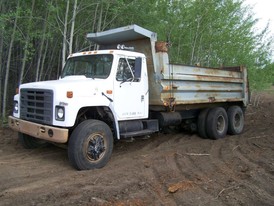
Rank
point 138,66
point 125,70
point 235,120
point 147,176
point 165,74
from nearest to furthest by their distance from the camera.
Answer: point 147,176 < point 138,66 < point 125,70 < point 165,74 < point 235,120

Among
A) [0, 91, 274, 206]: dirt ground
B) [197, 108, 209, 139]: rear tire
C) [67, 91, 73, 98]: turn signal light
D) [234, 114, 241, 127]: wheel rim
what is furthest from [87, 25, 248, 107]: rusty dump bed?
[67, 91, 73, 98]: turn signal light

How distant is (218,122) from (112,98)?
4.31 metres

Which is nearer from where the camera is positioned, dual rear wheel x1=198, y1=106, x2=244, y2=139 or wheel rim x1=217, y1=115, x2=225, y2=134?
dual rear wheel x1=198, y1=106, x2=244, y2=139

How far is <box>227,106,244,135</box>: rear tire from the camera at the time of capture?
9688mm

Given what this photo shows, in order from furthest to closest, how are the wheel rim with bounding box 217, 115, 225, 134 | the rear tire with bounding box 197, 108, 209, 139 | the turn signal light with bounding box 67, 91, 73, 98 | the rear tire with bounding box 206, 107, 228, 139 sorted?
Answer: the wheel rim with bounding box 217, 115, 225, 134
the rear tire with bounding box 197, 108, 209, 139
the rear tire with bounding box 206, 107, 228, 139
the turn signal light with bounding box 67, 91, 73, 98

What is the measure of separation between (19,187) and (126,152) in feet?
9.51

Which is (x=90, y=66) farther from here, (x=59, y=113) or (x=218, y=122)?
(x=218, y=122)

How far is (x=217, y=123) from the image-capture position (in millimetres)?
9156

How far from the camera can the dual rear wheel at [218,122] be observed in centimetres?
889

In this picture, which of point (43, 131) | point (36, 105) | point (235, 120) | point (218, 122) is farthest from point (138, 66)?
point (235, 120)

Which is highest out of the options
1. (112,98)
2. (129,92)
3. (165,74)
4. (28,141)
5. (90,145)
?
(165,74)

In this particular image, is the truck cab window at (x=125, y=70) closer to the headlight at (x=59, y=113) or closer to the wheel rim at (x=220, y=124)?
the headlight at (x=59, y=113)

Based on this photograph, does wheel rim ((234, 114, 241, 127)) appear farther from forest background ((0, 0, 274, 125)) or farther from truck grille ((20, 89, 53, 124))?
truck grille ((20, 89, 53, 124))

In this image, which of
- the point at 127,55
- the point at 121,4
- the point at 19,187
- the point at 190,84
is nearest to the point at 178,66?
the point at 190,84
